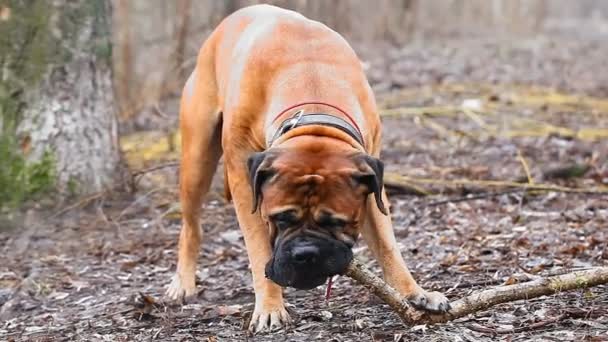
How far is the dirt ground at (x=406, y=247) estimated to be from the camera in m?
4.71

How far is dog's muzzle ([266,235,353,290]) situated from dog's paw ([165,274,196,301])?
64.1 inches

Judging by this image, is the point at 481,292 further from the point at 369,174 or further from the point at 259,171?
the point at 259,171

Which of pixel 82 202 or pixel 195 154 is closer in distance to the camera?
pixel 195 154

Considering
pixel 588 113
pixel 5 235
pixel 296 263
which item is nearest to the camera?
pixel 296 263

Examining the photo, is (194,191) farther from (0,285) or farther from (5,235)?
(5,235)

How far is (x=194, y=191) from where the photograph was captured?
607 centimetres

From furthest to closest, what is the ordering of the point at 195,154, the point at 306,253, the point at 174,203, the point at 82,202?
the point at 174,203 → the point at 82,202 → the point at 195,154 → the point at 306,253

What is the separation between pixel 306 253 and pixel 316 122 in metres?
0.65

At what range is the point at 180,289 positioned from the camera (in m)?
5.81

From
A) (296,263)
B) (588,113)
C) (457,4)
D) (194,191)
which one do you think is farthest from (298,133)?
(457,4)

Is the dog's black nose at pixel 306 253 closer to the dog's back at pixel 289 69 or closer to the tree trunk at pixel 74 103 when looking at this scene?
the dog's back at pixel 289 69

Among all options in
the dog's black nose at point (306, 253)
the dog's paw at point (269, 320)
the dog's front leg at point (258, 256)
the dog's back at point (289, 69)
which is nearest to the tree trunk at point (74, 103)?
the dog's back at point (289, 69)

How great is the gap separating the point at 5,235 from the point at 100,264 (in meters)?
1.03

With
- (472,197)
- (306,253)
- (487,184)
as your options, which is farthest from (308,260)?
(487,184)
